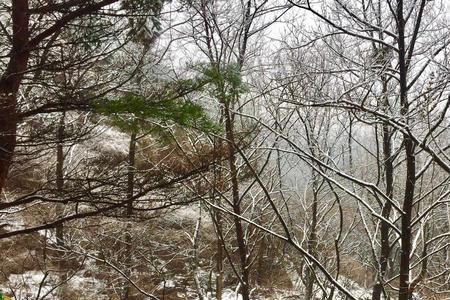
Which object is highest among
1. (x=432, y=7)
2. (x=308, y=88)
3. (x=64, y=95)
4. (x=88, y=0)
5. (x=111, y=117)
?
(x=432, y=7)

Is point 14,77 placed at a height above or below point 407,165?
below

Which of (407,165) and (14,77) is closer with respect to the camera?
(14,77)

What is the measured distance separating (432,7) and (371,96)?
1607mm

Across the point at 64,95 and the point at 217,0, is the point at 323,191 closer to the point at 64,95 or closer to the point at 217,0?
the point at 217,0

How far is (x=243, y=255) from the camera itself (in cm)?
731

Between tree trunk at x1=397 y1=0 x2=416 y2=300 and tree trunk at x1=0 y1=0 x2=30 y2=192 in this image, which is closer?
tree trunk at x1=0 y1=0 x2=30 y2=192

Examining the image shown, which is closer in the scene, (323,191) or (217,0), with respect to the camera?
(217,0)

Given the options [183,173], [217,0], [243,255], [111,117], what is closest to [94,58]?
[111,117]

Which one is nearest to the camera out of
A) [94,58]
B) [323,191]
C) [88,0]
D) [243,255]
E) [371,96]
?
[88,0]

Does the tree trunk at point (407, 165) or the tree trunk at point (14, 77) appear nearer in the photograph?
the tree trunk at point (14, 77)

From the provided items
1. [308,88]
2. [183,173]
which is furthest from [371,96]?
[183,173]

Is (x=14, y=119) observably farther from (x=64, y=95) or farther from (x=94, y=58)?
(x=94, y=58)

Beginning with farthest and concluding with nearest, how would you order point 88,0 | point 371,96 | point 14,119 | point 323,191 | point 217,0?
point 323,191 < point 217,0 < point 371,96 < point 88,0 < point 14,119

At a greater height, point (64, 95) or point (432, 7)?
point (432, 7)
